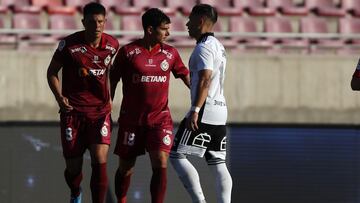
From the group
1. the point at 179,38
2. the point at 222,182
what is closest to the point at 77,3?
the point at 179,38

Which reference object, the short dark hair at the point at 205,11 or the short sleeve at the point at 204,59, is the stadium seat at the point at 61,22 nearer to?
the short dark hair at the point at 205,11

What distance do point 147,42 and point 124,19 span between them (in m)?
6.09

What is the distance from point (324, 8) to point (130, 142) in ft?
25.2

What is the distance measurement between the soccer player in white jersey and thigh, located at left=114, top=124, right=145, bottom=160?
55 cm

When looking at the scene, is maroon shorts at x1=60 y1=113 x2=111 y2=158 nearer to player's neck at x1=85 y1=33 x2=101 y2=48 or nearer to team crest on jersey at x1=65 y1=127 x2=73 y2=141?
team crest on jersey at x1=65 y1=127 x2=73 y2=141

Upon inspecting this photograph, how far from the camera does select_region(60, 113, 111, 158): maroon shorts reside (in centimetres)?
923

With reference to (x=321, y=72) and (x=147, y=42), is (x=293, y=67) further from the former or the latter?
(x=147, y=42)

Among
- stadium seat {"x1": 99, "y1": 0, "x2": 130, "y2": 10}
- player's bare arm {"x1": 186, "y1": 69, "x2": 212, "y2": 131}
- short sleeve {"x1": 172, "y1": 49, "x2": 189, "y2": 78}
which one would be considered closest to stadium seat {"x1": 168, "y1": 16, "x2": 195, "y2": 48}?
stadium seat {"x1": 99, "y1": 0, "x2": 130, "y2": 10}

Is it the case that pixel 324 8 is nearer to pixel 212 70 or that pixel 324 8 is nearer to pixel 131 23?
pixel 131 23

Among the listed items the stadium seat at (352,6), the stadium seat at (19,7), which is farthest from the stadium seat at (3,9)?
the stadium seat at (352,6)

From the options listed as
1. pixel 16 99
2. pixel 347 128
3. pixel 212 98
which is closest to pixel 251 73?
pixel 347 128

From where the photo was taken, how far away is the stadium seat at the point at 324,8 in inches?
640

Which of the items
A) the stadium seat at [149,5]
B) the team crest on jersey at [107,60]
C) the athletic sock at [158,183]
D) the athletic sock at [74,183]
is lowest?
the athletic sock at [74,183]

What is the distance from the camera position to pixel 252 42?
14289 millimetres
